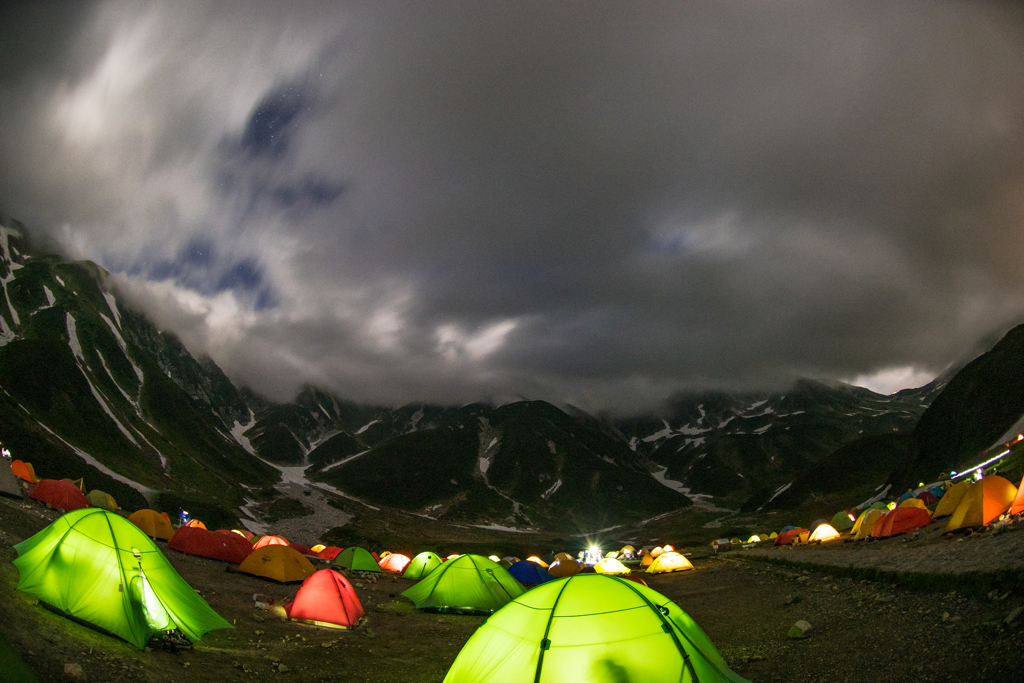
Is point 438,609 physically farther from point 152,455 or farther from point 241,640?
point 152,455

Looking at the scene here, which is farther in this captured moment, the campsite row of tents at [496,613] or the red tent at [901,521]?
the red tent at [901,521]

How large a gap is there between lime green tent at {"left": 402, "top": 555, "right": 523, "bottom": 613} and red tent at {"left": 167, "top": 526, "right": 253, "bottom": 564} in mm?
13715

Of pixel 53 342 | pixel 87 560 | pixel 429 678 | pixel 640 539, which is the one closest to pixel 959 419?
pixel 640 539

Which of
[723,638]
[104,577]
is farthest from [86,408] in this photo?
[723,638]

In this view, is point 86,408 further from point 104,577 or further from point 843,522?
point 843,522

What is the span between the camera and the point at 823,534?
50.9 meters

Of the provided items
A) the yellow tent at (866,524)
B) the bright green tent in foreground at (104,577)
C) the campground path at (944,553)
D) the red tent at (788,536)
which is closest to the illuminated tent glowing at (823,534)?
the red tent at (788,536)

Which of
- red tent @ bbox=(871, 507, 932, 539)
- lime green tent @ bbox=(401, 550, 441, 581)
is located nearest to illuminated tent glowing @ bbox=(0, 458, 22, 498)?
lime green tent @ bbox=(401, 550, 441, 581)

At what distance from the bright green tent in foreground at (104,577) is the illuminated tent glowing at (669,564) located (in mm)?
44384

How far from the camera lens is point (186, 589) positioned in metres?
14.1

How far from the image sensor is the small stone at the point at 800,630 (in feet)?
48.1

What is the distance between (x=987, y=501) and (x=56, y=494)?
48.4 m

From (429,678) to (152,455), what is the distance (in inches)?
6516

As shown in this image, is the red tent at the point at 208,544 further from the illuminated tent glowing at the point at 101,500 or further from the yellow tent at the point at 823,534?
the yellow tent at the point at 823,534
